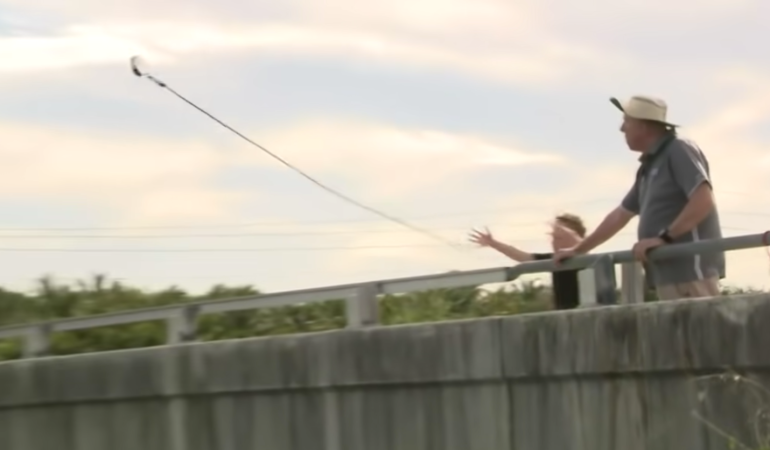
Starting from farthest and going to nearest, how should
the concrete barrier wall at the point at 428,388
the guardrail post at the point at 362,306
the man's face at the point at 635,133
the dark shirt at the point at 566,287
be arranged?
1. the guardrail post at the point at 362,306
2. the dark shirt at the point at 566,287
3. the man's face at the point at 635,133
4. the concrete barrier wall at the point at 428,388

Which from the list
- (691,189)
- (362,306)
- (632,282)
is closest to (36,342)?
(362,306)

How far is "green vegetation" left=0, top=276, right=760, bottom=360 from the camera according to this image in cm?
1150

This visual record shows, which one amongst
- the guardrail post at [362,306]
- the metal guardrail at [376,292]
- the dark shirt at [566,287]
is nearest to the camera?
the metal guardrail at [376,292]

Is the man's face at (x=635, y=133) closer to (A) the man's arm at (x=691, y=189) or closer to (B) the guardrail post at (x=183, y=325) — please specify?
(A) the man's arm at (x=691, y=189)

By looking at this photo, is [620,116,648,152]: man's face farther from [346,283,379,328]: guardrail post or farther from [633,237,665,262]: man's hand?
[346,283,379,328]: guardrail post

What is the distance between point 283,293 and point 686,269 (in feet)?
9.01

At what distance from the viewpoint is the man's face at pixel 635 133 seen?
7.88 m

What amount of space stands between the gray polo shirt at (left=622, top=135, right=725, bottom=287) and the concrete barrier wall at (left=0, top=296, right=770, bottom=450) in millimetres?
405

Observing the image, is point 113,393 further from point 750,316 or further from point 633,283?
point 750,316

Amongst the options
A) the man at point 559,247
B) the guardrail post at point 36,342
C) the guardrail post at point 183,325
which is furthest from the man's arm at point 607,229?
the guardrail post at point 36,342

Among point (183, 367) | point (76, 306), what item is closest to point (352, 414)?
point (183, 367)

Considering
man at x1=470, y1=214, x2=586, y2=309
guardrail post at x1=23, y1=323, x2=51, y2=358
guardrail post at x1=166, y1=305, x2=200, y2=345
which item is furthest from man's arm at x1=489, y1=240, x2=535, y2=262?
guardrail post at x1=23, y1=323, x2=51, y2=358

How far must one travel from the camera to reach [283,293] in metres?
9.51

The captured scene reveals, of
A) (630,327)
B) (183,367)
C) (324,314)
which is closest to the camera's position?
(630,327)
